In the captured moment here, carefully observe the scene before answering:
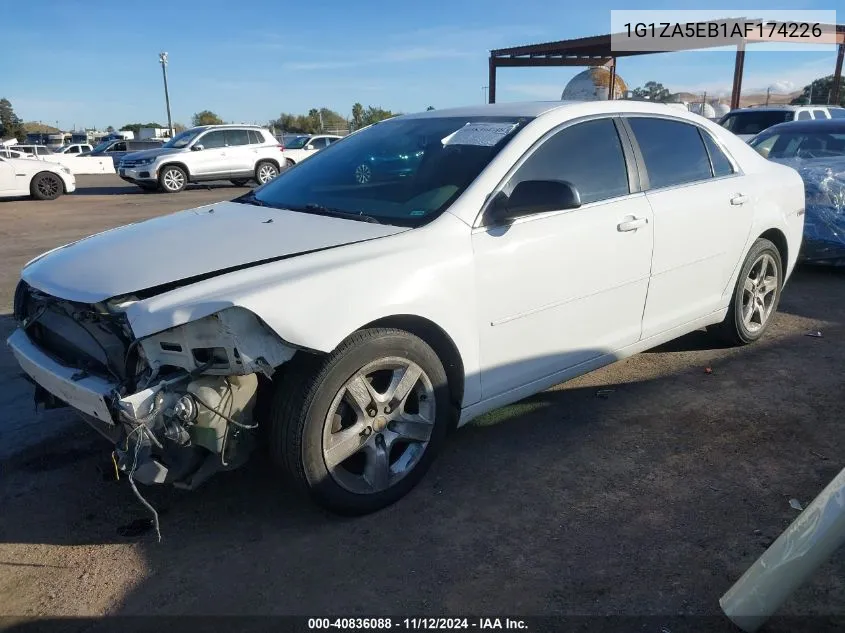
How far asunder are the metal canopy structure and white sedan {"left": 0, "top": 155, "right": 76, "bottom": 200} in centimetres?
1387

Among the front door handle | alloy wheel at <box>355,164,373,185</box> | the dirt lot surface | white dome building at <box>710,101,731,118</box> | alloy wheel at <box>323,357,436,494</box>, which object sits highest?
white dome building at <box>710,101,731,118</box>

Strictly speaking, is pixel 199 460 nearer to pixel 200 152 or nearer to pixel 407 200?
pixel 407 200

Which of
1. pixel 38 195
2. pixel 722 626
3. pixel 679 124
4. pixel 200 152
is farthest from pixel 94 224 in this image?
pixel 722 626

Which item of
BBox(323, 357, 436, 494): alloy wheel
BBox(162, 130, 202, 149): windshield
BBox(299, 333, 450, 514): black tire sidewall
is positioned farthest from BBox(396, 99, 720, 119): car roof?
BBox(162, 130, 202, 149): windshield

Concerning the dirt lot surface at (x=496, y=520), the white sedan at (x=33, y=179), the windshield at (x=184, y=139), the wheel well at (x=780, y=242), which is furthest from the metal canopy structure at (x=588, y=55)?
the dirt lot surface at (x=496, y=520)

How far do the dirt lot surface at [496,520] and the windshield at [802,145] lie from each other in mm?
4383

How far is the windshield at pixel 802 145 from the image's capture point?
743cm

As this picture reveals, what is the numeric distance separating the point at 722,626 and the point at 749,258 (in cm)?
295

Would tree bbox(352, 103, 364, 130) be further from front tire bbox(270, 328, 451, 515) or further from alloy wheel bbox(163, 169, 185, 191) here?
front tire bbox(270, 328, 451, 515)

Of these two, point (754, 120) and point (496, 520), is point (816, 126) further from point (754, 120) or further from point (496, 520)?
point (754, 120)

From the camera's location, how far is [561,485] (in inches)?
122

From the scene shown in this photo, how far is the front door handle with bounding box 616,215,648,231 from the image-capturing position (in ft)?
11.6

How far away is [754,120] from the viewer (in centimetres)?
1452

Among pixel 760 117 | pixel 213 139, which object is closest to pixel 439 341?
pixel 760 117
